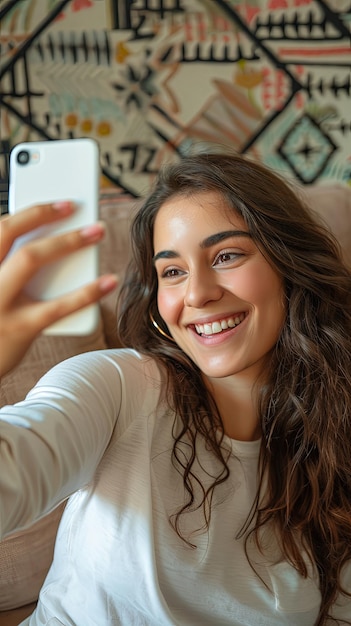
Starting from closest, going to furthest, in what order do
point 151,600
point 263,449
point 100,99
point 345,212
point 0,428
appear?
point 0,428, point 151,600, point 263,449, point 345,212, point 100,99

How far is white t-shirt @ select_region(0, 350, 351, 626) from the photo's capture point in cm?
93

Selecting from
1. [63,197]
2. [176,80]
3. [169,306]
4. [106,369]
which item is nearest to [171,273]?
[169,306]

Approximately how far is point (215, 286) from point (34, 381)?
0.48 metres

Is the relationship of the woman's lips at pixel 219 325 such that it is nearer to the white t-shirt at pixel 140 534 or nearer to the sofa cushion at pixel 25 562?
the white t-shirt at pixel 140 534

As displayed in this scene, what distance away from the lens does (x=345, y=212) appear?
1.65 meters

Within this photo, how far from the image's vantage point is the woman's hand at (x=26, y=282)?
61 cm

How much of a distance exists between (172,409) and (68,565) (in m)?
0.29

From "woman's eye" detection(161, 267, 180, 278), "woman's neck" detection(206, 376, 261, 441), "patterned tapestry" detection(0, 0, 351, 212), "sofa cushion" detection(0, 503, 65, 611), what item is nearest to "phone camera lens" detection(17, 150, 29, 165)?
"woman's eye" detection(161, 267, 180, 278)

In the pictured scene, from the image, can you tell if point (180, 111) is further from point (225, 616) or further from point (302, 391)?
point (225, 616)

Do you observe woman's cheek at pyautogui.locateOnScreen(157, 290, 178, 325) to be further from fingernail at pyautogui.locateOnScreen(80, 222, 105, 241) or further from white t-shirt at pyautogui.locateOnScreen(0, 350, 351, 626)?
fingernail at pyautogui.locateOnScreen(80, 222, 105, 241)

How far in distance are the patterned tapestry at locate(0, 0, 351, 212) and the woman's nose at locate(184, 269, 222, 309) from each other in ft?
2.98

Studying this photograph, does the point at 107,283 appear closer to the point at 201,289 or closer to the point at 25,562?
the point at 201,289

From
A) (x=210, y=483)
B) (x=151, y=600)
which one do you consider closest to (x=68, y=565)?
(x=151, y=600)

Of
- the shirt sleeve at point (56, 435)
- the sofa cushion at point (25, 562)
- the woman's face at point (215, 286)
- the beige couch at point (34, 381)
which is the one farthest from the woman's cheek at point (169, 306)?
the sofa cushion at point (25, 562)
